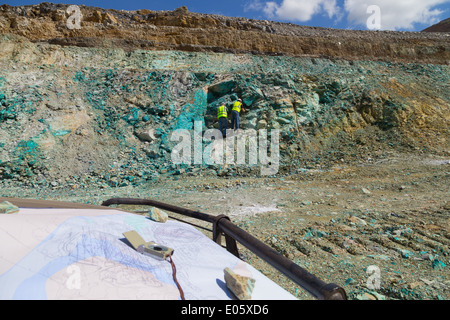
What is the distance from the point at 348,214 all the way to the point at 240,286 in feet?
12.2

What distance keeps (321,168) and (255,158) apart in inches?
81.3

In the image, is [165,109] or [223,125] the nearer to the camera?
[223,125]

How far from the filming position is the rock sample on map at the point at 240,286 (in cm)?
116

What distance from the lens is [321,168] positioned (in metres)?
8.03

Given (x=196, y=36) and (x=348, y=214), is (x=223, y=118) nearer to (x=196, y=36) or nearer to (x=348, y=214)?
(x=348, y=214)

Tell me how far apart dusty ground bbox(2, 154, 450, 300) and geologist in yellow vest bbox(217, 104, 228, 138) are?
2398 mm

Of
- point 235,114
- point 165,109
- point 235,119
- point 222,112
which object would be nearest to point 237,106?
point 235,114

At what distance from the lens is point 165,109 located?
32.6ft

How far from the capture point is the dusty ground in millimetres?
2611

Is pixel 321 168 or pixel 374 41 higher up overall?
pixel 374 41

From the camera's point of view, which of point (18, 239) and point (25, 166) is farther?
point (25, 166)

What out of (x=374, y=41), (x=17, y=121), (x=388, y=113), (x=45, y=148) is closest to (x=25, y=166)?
(x=45, y=148)

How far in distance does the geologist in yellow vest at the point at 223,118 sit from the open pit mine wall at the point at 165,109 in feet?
1.97
